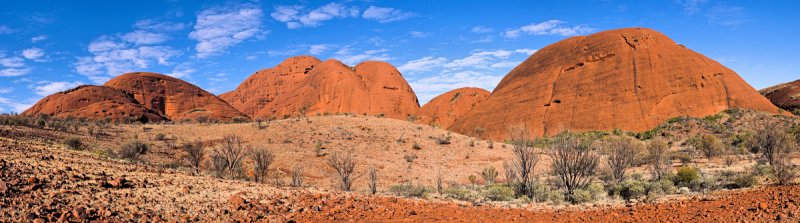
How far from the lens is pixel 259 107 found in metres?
74.3

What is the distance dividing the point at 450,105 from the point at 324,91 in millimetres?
20964

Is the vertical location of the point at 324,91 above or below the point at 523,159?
above

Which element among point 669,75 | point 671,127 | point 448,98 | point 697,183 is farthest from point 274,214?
point 448,98

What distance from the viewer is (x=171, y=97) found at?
59719 mm

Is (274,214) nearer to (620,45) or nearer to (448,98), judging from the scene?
(620,45)

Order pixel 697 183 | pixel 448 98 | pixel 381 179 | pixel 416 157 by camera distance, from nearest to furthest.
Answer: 1. pixel 697 183
2. pixel 381 179
3. pixel 416 157
4. pixel 448 98

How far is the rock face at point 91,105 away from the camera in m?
44.6

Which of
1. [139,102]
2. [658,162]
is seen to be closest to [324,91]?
[139,102]

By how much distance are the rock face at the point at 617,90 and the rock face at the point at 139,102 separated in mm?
36304

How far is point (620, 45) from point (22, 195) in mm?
58881

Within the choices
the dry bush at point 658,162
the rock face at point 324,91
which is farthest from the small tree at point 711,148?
the rock face at point 324,91

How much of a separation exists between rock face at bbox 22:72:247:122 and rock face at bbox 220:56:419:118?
11041 mm

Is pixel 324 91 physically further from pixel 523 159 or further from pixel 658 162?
pixel 523 159

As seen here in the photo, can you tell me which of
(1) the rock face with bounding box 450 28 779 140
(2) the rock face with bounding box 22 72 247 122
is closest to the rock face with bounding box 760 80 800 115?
(1) the rock face with bounding box 450 28 779 140
